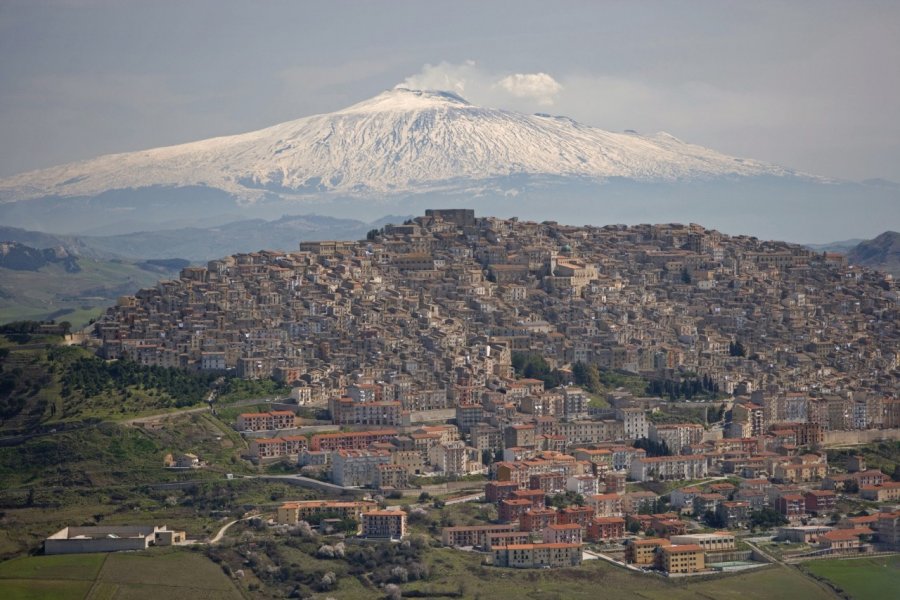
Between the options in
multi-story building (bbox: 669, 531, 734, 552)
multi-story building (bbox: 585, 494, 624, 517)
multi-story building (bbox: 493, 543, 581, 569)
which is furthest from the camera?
multi-story building (bbox: 585, 494, 624, 517)

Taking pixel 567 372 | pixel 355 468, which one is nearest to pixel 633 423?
pixel 567 372

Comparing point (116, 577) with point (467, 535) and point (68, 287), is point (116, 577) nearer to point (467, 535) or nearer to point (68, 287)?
point (467, 535)

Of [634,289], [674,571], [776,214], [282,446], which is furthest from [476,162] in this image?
[674,571]

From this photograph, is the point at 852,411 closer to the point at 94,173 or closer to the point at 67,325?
the point at 67,325

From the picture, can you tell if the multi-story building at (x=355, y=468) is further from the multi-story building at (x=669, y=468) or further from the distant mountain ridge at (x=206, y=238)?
the distant mountain ridge at (x=206, y=238)

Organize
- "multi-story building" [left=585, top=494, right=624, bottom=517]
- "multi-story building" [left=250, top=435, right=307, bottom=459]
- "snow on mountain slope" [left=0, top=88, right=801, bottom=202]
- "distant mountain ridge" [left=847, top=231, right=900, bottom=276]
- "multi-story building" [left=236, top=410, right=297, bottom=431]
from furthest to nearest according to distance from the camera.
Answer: "snow on mountain slope" [left=0, top=88, right=801, bottom=202], "distant mountain ridge" [left=847, top=231, right=900, bottom=276], "multi-story building" [left=236, top=410, right=297, bottom=431], "multi-story building" [left=250, top=435, right=307, bottom=459], "multi-story building" [left=585, top=494, right=624, bottom=517]

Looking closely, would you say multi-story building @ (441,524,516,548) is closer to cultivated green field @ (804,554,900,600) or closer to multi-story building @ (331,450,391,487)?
multi-story building @ (331,450,391,487)

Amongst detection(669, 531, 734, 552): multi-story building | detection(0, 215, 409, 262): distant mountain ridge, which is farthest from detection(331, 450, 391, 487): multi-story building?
detection(0, 215, 409, 262): distant mountain ridge
